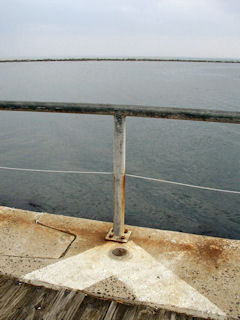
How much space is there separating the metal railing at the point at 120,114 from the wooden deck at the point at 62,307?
2.51ft

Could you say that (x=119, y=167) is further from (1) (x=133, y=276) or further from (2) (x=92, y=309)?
(2) (x=92, y=309)

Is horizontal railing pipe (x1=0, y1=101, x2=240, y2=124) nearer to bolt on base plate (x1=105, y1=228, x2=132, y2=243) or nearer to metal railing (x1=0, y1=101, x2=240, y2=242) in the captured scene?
metal railing (x1=0, y1=101, x2=240, y2=242)

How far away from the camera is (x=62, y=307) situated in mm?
2043

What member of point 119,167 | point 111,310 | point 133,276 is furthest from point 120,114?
point 111,310

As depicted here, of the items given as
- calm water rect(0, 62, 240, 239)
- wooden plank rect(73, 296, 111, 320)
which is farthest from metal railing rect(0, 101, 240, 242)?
calm water rect(0, 62, 240, 239)

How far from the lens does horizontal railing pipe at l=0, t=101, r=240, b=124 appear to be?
225cm

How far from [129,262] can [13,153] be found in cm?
1016

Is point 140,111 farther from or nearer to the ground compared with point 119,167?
farther from the ground

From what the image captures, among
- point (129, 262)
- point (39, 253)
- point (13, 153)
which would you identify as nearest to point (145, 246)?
point (129, 262)

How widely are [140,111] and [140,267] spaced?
48.6 inches

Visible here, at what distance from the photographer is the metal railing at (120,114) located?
2.28 meters

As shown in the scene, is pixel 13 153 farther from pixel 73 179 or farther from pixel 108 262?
pixel 108 262

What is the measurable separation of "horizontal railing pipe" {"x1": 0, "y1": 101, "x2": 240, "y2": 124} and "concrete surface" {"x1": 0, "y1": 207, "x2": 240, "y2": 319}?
1165 mm

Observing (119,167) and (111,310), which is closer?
(111,310)
